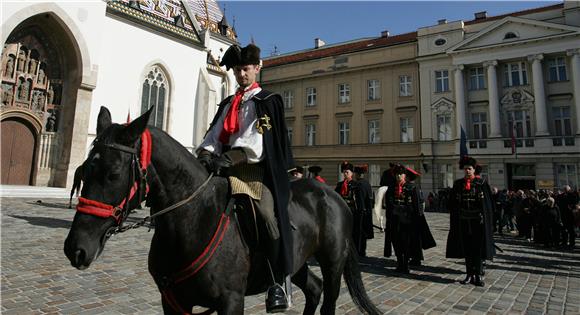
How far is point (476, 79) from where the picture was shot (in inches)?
1119

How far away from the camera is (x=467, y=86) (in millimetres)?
28594

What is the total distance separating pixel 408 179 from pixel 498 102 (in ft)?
80.7

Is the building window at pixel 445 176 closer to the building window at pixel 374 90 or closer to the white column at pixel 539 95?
the white column at pixel 539 95

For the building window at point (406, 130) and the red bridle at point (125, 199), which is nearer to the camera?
the red bridle at point (125, 199)

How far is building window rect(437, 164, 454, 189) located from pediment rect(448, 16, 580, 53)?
31.7 feet

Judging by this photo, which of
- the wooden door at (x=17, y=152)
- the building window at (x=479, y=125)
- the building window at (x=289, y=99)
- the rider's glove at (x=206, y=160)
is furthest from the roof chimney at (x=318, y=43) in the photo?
the rider's glove at (x=206, y=160)

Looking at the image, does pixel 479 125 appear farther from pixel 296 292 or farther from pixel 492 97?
pixel 296 292

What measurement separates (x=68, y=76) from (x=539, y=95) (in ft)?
105

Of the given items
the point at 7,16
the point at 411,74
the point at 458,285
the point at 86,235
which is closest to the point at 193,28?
the point at 7,16

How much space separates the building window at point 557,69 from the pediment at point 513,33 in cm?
190

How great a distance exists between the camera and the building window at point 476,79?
28.2 meters

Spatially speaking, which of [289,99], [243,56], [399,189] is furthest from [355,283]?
[289,99]

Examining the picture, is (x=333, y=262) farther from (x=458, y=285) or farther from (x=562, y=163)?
(x=562, y=163)

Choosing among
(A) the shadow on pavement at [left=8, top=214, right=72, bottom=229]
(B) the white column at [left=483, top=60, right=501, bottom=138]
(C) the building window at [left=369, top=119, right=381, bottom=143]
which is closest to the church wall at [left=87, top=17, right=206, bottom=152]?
(A) the shadow on pavement at [left=8, top=214, right=72, bottom=229]
